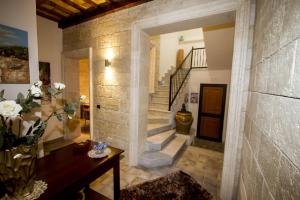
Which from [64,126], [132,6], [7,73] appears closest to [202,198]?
[7,73]

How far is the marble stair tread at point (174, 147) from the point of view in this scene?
3047mm

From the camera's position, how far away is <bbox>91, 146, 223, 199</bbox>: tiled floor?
86.9 inches

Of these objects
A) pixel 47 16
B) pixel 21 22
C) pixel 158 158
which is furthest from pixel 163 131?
pixel 47 16

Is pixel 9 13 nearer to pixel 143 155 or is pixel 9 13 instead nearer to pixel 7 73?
pixel 7 73

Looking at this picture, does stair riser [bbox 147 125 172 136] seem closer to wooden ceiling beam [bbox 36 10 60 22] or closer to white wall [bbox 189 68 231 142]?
white wall [bbox 189 68 231 142]

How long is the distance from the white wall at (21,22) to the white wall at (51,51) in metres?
1.82

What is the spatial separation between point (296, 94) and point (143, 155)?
2733 millimetres

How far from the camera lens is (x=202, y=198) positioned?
6.62 ft

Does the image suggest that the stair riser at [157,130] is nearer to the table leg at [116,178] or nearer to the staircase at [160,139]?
the staircase at [160,139]

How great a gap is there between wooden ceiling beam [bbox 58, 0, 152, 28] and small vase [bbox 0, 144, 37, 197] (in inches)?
107

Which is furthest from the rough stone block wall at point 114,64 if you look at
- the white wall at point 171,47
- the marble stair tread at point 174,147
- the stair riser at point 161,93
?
the white wall at point 171,47

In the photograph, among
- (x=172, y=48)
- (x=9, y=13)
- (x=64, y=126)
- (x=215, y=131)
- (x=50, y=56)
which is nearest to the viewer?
(x=9, y=13)

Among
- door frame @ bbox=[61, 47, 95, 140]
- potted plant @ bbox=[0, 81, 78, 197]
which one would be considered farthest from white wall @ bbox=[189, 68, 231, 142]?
potted plant @ bbox=[0, 81, 78, 197]

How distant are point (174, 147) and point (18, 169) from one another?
2942 mm
